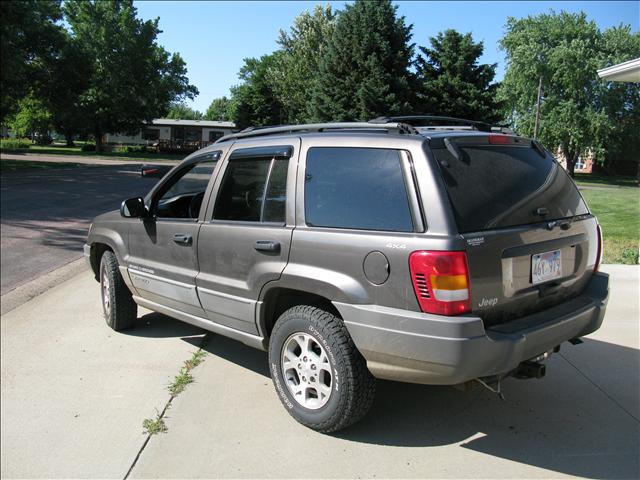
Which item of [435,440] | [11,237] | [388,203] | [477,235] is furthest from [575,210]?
[11,237]

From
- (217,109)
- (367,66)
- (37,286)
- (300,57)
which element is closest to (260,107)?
(300,57)

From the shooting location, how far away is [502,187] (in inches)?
122

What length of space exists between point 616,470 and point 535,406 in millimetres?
787

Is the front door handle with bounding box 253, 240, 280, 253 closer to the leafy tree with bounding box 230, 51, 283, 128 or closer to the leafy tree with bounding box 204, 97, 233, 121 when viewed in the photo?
the leafy tree with bounding box 230, 51, 283, 128

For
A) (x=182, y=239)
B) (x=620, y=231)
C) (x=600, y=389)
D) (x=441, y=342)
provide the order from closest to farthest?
(x=441, y=342)
(x=600, y=389)
(x=182, y=239)
(x=620, y=231)

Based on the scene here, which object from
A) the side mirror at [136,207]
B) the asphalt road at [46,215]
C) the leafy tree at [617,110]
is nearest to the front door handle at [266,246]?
the side mirror at [136,207]

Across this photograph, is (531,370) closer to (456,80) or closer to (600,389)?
(600,389)

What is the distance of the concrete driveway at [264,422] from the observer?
303 centimetres

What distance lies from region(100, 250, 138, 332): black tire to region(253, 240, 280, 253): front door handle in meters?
2.12

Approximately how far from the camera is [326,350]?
10.4 feet

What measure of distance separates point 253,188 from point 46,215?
412 inches

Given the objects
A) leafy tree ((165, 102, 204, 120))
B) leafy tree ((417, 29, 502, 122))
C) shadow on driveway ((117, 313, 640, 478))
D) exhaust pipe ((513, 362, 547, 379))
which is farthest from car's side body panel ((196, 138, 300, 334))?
leafy tree ((165, 102, 204, 120))

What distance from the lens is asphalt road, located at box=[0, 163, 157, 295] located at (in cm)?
805

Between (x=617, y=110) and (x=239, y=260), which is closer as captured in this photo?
(x=239, y=260)
